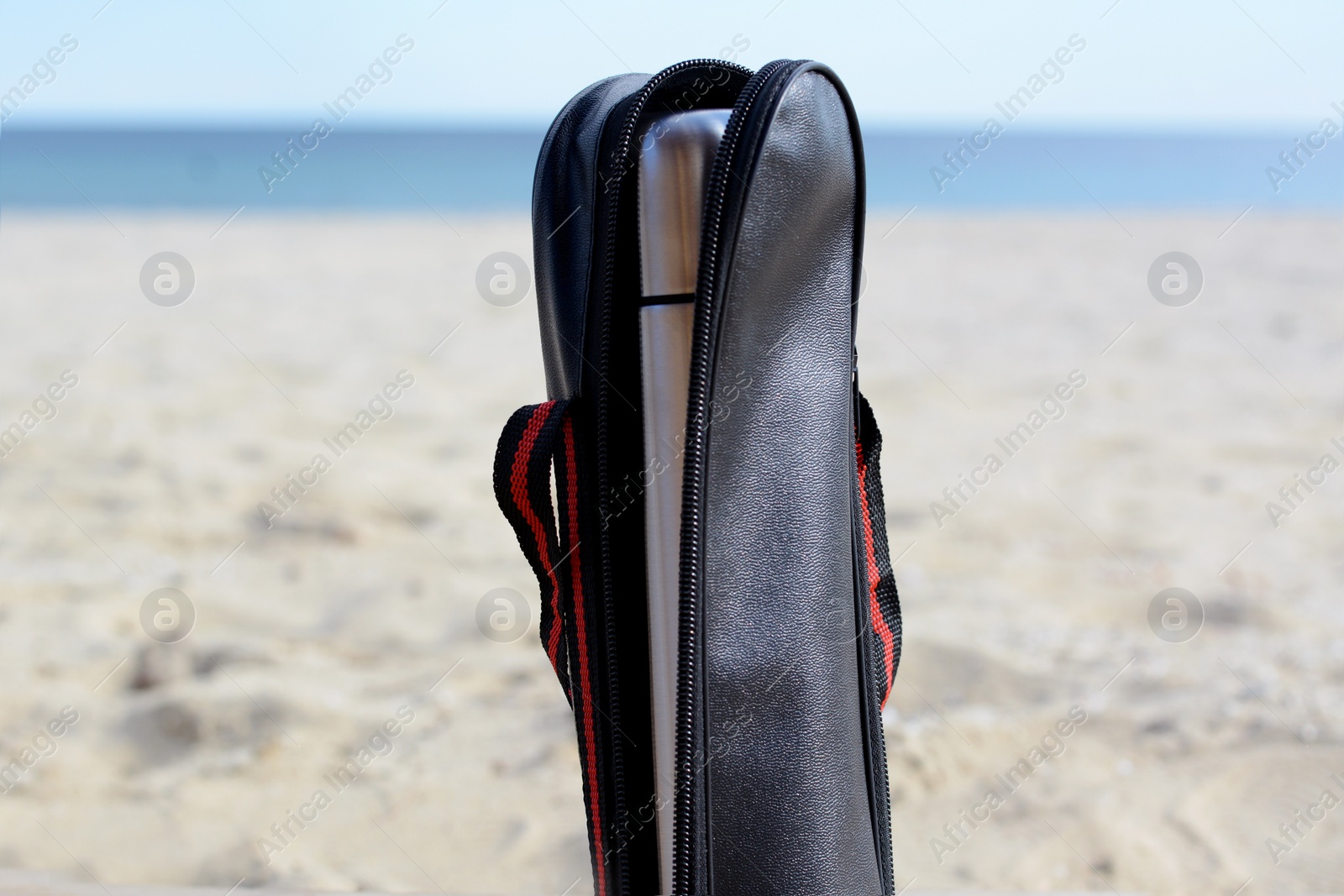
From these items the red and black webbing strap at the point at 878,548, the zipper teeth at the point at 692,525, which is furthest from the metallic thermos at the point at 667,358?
the red and black webbing strap at the point at 878,548

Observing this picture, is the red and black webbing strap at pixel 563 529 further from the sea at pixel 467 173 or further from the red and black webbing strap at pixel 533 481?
the sea at pixel 467 173

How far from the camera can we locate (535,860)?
1549 mm

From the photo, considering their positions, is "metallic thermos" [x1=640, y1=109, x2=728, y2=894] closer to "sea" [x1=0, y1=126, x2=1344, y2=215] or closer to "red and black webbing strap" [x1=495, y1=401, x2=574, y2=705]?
"red and black webbing strap" [x1=495, y1=401, x2=574, y2=705]

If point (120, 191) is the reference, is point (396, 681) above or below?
below

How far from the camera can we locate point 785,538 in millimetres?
743

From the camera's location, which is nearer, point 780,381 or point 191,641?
point 780,381

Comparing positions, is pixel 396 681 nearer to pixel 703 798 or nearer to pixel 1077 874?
pixel 1077 874

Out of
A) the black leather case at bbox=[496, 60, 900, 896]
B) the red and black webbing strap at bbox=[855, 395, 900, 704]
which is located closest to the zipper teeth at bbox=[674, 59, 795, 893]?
the black leather case at bbox=[496, 60, 900, 896]

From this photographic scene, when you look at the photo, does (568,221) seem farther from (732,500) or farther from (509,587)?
Result: (509,587)

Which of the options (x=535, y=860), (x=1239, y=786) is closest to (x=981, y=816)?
(x=1239, y=786)

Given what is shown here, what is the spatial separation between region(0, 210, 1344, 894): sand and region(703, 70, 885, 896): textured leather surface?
827mm

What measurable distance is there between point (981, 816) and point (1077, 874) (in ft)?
0.56

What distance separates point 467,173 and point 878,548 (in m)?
21.0

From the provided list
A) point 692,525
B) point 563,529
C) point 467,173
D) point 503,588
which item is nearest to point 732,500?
point 692,525
